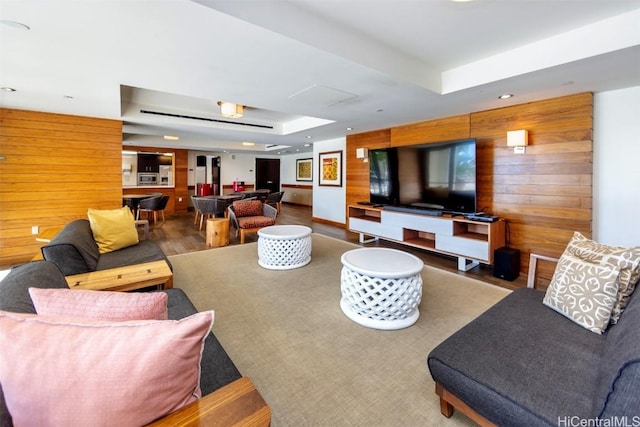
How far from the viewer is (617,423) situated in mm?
825

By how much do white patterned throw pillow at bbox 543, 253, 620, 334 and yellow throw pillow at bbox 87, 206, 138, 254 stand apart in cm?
409

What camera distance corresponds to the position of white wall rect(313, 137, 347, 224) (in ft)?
22.7

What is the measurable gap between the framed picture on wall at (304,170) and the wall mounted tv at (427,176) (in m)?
5.24

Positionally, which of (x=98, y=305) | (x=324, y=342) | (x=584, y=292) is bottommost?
(x=324, y=342)

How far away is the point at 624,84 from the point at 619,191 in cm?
116

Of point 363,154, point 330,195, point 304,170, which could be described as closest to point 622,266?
point 363,154

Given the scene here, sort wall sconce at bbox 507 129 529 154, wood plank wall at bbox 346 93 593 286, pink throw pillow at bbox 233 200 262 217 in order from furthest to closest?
pink throw pillow at bbox 233 200 262 217 → wall sconce at bbox 507 129 529 154 → wood plank wall at bbox 346 93 593 286

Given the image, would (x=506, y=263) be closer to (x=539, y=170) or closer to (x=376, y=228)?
(x=539, y=170)

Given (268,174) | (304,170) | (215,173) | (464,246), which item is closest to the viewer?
(464,246)

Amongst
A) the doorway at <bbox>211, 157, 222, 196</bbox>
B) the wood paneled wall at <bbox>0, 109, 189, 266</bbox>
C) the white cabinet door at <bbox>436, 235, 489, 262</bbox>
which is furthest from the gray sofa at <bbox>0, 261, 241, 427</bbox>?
the doorway at <bbox>211, 157, 222, 196</bbox>

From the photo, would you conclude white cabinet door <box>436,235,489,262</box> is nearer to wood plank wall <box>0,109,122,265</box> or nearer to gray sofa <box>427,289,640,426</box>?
gray sofa <box>427,289,640,426</box>

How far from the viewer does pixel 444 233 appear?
4.00 m

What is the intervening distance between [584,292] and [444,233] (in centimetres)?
248

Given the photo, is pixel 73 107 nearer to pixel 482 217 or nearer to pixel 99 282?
pixel 99 282
